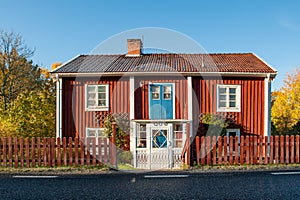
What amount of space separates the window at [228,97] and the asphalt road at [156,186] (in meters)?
6.59

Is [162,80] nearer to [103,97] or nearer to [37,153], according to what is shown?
[103,97]

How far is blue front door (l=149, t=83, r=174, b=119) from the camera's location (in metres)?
15.7

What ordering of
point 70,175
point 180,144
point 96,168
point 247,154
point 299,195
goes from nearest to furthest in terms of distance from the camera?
point 299,195 → point 70,175 → point 96,168 → point 247,154 → point 180,144

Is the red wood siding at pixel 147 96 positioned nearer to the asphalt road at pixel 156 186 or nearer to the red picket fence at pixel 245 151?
the red picket fence at pixel 245 151

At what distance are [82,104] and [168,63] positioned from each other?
6.12m

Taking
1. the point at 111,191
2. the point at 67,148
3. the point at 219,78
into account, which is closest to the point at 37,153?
the point at 67,148

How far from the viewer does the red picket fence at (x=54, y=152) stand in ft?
37.0

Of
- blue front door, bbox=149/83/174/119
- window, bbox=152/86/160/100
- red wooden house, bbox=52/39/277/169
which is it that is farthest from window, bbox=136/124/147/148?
window, bbox=152/86/160/100

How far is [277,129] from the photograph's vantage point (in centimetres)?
2161

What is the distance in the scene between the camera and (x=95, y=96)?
53.0 ft

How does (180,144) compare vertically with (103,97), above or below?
below

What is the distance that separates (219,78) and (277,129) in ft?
29.9

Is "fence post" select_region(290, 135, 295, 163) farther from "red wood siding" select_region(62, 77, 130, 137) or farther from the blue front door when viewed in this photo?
"red wood siding" select_region(62, 77, 130, 137)

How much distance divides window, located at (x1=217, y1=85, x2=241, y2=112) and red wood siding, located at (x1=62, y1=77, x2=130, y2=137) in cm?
564
